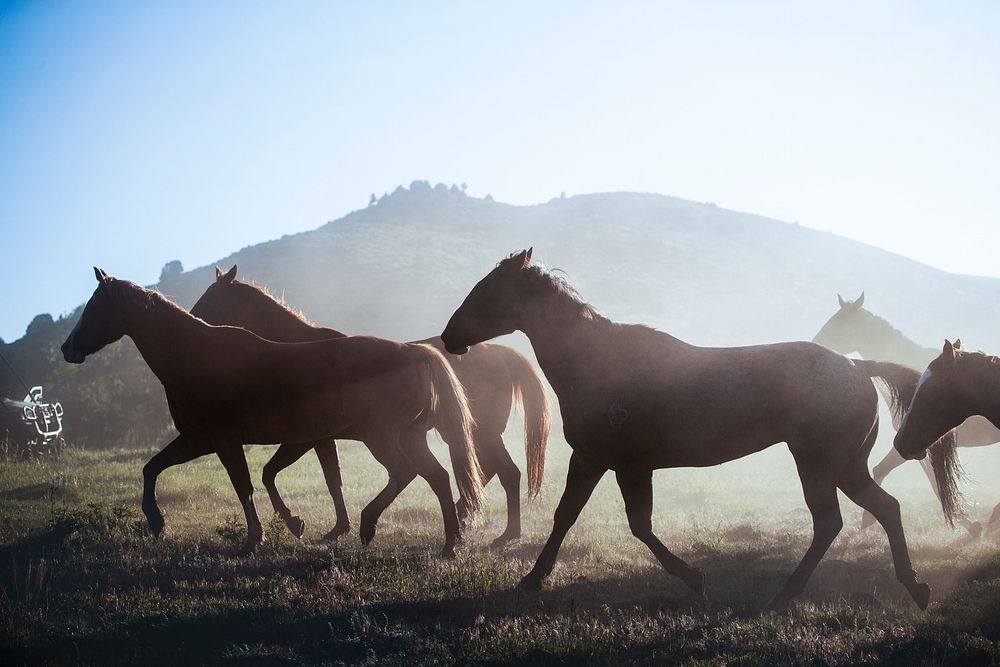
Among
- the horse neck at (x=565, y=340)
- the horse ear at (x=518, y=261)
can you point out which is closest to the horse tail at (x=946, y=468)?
the horse neck at (x=565, y=340)

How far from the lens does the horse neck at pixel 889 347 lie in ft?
40.9

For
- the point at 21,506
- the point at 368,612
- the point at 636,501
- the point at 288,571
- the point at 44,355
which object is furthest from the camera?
the point at 44,355

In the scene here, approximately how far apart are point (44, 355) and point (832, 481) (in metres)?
40.0

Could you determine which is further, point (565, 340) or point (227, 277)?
point (227, 277)

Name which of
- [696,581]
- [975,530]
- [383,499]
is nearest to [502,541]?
[383,499]

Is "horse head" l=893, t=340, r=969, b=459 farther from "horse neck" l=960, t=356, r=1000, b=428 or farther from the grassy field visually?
the grassy field

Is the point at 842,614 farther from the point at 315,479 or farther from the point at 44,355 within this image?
the point at 44,355

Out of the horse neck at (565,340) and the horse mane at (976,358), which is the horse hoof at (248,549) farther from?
the horse mane at (976,358)

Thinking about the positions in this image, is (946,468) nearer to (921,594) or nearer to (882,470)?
(921,594)

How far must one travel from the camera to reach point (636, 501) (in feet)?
21.7

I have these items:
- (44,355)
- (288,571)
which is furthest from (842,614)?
(44,355)

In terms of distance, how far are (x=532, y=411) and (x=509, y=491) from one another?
1.20 m

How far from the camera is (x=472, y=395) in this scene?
10938 millimetres

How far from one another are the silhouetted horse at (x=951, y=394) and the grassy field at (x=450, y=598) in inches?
60.7
